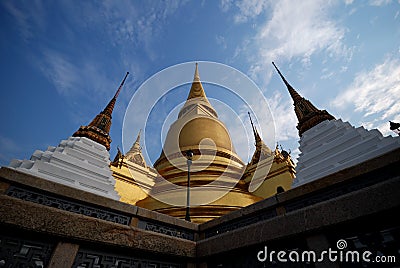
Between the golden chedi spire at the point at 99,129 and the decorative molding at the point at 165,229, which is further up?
the golden chedi spire at the point at 99,129

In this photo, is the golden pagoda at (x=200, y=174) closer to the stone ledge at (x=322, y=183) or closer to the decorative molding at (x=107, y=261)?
the stone ledge at (x=322, y=183)

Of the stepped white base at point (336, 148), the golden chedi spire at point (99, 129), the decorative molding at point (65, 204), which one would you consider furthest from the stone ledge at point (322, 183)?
the golden chedi spire at point (99, 129)

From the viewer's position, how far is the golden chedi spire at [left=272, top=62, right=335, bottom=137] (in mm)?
11141

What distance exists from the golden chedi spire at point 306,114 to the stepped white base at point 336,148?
99 centimetres

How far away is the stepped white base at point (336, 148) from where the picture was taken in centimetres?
703

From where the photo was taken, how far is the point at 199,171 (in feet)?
44.2

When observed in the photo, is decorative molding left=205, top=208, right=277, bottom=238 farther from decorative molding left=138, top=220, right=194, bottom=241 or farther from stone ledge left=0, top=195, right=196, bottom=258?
stone ledge left=0, top=195, right=196, bottom=258

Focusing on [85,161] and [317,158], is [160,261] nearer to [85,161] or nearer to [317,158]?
[85,161]

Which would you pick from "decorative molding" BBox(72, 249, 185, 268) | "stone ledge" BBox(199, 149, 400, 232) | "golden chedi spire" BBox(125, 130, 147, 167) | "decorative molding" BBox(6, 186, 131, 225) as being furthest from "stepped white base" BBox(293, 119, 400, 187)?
"golden chedi spire" BBox(125, 130, 147, 167)

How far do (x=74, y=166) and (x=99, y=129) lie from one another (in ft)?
11.7

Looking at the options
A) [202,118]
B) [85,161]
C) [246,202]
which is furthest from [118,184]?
[202,118]

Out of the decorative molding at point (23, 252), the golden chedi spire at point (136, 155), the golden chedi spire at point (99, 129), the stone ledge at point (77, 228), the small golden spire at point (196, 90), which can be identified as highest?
the small golden spire at point (196, 90)

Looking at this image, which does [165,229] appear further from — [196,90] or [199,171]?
[196,90]

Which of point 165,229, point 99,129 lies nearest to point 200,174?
point 99,129
